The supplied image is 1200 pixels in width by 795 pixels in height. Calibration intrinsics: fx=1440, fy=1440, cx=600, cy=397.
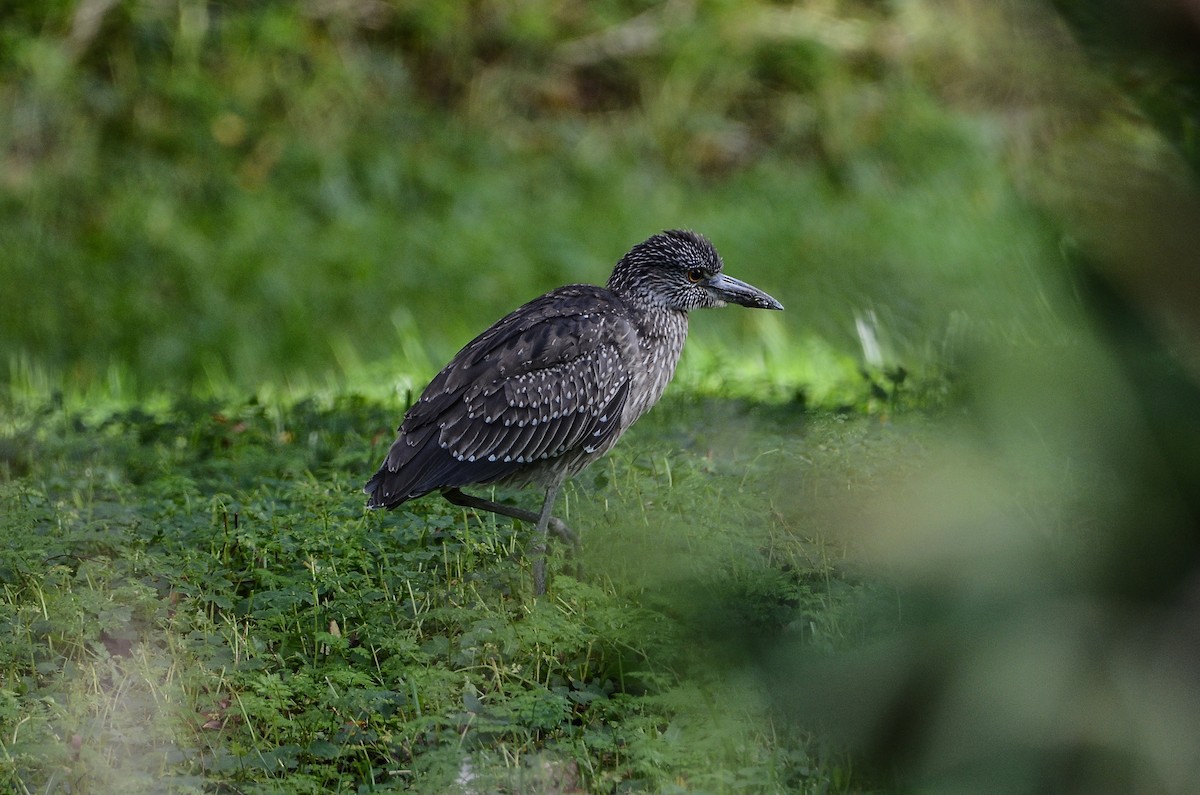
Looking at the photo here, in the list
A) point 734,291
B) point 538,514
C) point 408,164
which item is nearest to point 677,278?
point 734,291

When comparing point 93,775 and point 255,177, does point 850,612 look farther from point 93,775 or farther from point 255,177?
point 255,177

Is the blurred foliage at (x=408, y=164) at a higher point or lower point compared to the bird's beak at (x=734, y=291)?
lower

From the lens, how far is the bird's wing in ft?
17.9

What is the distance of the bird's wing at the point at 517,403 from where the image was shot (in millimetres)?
5445

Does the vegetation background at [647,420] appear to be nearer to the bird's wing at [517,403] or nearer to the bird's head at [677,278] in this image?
the bird's wing at [517,403]

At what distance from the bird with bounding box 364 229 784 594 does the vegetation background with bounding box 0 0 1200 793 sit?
29 centimetres

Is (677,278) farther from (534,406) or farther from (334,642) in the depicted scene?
(334,642)

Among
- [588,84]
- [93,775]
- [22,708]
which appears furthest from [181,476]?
[588,84]

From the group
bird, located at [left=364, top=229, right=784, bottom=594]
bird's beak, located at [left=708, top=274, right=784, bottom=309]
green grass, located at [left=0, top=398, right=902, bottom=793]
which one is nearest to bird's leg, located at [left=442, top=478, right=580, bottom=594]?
bird, located at [left=364, top=229, right=784, bottom=594]

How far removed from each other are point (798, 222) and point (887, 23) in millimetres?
3412

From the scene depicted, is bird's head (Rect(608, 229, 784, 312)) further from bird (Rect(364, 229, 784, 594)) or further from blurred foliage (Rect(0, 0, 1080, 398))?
blurred foliage (Rect(0, 0, 1080, 398))

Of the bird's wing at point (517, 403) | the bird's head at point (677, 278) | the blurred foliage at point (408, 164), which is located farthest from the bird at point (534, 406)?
the blurred foliage at point (408, 164)

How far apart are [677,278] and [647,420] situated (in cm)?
143

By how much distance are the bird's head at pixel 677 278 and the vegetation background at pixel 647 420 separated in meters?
0.72
